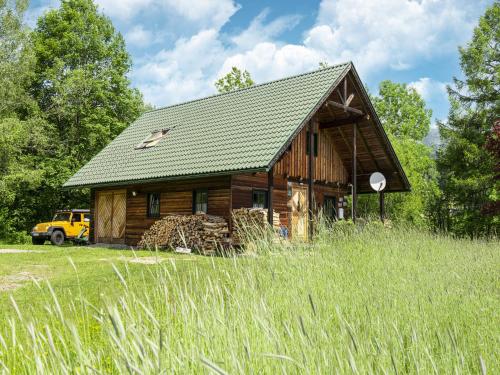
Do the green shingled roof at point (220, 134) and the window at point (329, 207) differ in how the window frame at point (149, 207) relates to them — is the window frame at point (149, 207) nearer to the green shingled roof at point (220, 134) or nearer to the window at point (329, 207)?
the green shingled roof at point (220, 134)

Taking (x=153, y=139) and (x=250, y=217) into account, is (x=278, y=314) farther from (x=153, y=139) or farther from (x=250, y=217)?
(x=153, y=139)

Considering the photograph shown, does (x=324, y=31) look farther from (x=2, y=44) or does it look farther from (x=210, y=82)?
(x=210, y=82)

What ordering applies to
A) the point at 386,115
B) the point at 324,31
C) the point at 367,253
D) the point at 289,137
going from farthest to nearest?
1. the point at 386,115
2. the point at 324,31
3. the point at 289,137
4. the point at 367,253

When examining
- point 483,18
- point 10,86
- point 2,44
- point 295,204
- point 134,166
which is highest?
point 483,18

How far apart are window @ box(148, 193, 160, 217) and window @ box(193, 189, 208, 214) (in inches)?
77.7

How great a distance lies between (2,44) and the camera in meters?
25.7

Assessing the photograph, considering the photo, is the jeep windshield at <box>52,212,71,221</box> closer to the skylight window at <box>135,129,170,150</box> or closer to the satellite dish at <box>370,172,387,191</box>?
the skylight window at <box>135,129,170,150</box>

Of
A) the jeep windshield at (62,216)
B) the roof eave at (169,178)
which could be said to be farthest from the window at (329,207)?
the jeep windshield at (62,216)

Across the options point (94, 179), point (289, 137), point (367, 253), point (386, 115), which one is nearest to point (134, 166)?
point (94, 179)

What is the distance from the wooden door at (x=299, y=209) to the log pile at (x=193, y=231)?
3.67 meters

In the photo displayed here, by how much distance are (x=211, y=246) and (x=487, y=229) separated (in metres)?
12.3

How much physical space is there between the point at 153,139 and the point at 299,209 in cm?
670

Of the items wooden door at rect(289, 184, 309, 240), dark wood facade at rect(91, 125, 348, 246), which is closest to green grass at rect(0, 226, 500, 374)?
dark wood facade at rect(91, 125, 348, 246)

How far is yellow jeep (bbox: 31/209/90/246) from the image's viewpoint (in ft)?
73.7
